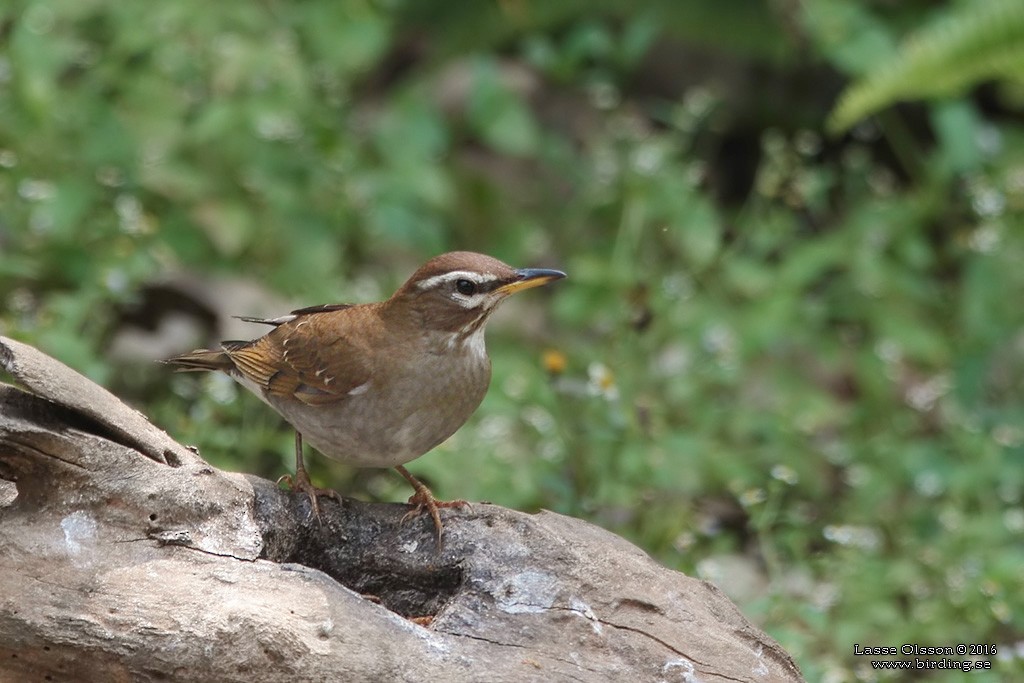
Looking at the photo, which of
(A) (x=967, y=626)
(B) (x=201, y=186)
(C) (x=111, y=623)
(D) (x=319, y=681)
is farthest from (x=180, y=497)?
(B) (x=201, y=186)

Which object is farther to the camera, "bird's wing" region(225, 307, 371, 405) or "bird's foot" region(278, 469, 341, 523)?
"bird's wing" region(225, 307, 371, 405)

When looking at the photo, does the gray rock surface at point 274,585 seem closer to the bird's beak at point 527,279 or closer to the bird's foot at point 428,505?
the bird's foot at point 428,505

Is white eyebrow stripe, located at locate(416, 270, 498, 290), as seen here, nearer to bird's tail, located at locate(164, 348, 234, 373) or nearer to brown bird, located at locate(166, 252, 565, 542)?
Result: brown bird, located at locate(166, 252, 565, 542)

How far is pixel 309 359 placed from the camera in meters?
5.30

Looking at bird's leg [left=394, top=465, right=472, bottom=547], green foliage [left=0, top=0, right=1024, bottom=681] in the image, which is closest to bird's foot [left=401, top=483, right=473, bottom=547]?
bird's leg [left=394, top=465, right=472, bottom=547]

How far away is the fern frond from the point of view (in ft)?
28.2

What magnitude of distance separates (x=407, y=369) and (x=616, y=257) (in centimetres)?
365

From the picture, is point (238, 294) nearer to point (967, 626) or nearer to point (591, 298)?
point (591, 298)

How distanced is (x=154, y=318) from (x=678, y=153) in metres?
4.07

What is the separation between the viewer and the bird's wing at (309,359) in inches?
202

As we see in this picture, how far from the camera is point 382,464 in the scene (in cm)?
512

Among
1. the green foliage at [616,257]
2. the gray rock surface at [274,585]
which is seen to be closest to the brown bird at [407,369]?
the gray rock surface at [274,585]

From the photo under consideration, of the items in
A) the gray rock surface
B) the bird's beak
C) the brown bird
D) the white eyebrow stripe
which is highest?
the bird's beak

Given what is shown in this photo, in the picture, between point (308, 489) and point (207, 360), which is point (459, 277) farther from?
point (207, 360)
